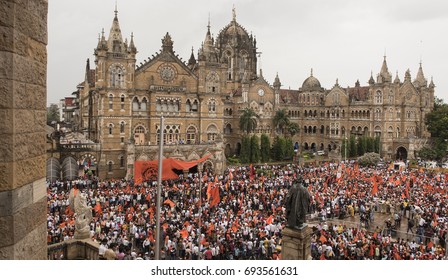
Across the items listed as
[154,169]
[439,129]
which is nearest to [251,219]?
[154,169]

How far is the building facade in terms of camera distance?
41.5 m

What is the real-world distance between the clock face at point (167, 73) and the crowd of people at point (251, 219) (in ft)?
48.5

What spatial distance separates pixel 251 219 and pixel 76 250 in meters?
11.4

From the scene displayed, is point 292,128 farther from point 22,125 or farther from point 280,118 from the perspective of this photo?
point 22,125

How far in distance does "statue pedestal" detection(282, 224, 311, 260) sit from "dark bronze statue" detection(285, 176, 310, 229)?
7.1 inches

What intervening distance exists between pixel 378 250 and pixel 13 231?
15.5 metres

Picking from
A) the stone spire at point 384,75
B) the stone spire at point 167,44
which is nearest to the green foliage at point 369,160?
the stone spire at point 384,75

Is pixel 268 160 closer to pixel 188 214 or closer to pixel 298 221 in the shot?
pixel 188 214

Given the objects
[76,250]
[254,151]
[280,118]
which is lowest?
[76,250]

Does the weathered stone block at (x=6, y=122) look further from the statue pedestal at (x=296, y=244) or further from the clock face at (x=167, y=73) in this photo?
the clock face at (x=167, y=73)

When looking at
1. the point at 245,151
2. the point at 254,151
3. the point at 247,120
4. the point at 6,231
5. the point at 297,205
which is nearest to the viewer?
the point at 6,231

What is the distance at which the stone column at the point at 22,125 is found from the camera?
4055 mm

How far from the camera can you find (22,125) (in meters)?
4.29
